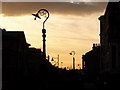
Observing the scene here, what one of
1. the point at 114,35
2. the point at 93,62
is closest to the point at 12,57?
the point at 114,35

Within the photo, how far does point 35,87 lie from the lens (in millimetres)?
45188

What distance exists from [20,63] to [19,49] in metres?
2.99

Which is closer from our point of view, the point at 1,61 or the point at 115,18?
the point at 1,61

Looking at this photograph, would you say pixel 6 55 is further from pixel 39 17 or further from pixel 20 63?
pixel 39 17

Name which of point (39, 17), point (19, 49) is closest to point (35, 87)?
point (39, 17)

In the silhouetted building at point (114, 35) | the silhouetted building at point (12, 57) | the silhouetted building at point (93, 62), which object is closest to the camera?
the silhouetted building at point (12, 57)

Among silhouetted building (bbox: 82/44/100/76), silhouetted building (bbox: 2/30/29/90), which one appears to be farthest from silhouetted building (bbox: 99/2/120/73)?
silhouetted building (bbox: 82/44/100/76)

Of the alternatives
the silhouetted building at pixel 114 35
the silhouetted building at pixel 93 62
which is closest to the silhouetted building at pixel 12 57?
the silhouetted building at pixel 114 35

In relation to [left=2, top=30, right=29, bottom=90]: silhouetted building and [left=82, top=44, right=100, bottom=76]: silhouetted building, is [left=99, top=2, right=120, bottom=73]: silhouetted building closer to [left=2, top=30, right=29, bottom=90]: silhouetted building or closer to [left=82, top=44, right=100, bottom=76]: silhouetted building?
[left=2, top=30, right=29, bottom=90]: silhouetted building

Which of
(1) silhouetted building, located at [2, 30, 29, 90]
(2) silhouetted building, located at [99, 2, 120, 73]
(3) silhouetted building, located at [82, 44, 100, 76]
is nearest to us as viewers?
(1) silhouetted building, located at [2, 30, 29, 90]

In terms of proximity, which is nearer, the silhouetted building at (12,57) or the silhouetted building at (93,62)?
the silhouetted building at (12,57)

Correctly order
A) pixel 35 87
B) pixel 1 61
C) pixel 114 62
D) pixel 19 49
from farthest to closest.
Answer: pixel 19 49, pixel 114 62, pixel 1 61, pixel 35 87

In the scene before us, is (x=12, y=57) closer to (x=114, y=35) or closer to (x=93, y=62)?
(x=114, y=35)

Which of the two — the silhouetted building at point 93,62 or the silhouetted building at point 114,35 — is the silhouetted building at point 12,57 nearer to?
the silhouetted building at point 114,35
